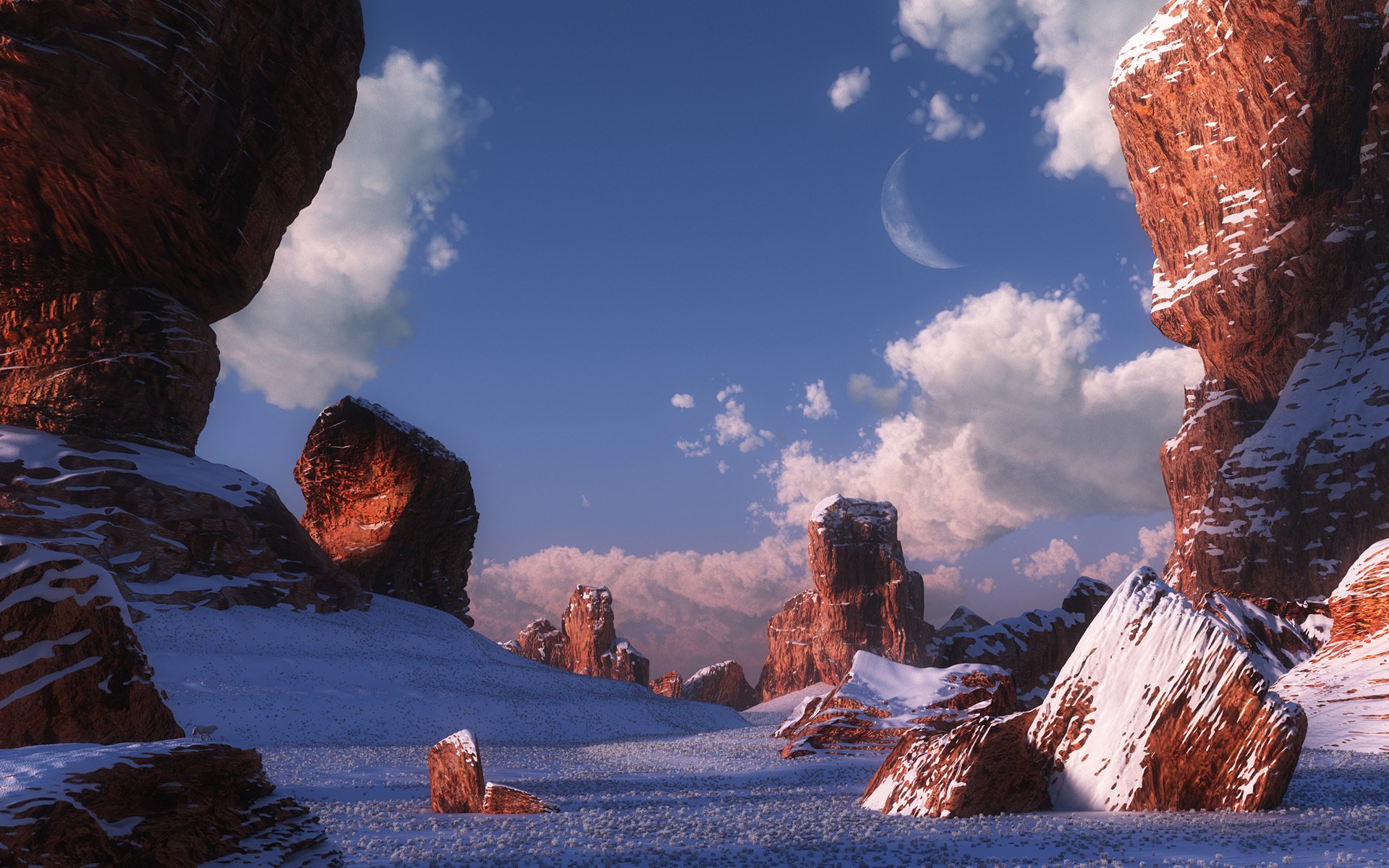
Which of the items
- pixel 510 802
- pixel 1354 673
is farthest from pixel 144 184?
pixel 1354 673

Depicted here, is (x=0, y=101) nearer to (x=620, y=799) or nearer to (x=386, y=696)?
(x=386, y=696)

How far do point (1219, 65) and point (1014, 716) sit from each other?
52820 millimetres

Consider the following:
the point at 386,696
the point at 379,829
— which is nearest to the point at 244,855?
the point at 379,829

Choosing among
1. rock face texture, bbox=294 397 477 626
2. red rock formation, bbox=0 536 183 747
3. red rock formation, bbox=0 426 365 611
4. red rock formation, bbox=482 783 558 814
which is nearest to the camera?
red rock formation, bbox=0 536 183 747

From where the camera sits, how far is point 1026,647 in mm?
25625

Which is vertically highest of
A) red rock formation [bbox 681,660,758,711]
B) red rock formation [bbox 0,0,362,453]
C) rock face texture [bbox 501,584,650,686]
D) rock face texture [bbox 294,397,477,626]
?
red rock formation [bbox 0,0,362,453]

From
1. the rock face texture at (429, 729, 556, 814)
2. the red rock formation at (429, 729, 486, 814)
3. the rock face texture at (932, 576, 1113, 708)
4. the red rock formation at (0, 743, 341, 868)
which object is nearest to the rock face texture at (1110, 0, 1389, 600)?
the rock face texture at (932, 576, 1113, 708)

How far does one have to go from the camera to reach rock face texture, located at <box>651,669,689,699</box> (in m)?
87.3

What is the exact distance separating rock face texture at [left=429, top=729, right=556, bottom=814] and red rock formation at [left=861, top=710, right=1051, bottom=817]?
409cm

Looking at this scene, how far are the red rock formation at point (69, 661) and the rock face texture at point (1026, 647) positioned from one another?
2242 centimetres

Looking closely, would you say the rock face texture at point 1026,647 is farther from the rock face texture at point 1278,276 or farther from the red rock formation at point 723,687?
the red rock formation at point 723,687

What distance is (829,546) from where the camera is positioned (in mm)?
82688

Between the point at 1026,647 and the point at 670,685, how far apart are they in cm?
6768

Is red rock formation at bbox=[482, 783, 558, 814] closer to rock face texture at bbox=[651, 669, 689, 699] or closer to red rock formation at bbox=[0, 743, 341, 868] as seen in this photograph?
red rock formation at bbox=[0, 743, 341, 868]
